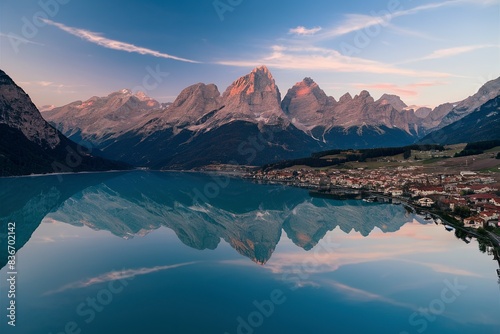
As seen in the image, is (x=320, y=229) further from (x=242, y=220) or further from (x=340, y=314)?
(x=340, y=314)

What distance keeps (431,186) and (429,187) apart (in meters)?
2.19

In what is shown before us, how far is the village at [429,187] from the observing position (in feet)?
277

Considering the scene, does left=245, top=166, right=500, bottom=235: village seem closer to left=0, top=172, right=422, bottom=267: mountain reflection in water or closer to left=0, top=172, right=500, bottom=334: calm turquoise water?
left=0, top=172, right=500, bottom=334: calm turquoise water

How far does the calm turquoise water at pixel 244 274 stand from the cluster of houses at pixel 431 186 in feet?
30.3

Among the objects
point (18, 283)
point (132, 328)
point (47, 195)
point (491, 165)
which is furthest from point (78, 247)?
point (491, 165)

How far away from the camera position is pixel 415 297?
45531 mm

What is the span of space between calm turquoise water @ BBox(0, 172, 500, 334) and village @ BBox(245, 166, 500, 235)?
341 inches

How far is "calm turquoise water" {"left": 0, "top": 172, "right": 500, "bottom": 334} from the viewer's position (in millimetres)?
38250

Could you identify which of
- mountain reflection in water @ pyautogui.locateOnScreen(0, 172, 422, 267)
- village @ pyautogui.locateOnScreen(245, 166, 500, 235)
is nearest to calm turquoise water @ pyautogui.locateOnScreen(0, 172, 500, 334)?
mountain reflection in water @ pyautogui.locateOnScreen(0, 172, 422, 267)

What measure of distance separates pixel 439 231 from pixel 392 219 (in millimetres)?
16688

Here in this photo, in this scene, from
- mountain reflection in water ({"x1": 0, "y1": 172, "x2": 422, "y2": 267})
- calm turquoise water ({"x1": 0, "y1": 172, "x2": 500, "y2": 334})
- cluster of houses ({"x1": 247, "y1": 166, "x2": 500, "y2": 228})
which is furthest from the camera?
cluster of houses ({"x1": 247, "y1": 166, "x2": 500, "y2": 228})

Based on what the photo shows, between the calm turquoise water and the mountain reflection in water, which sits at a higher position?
the calm turquoise water

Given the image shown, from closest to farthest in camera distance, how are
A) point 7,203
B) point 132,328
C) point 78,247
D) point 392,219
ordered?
point 132,328, point 78,247, point 392,219, point 7,203

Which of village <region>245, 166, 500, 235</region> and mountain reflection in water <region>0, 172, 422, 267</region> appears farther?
village <region>245, 166, 500, 235</region>
